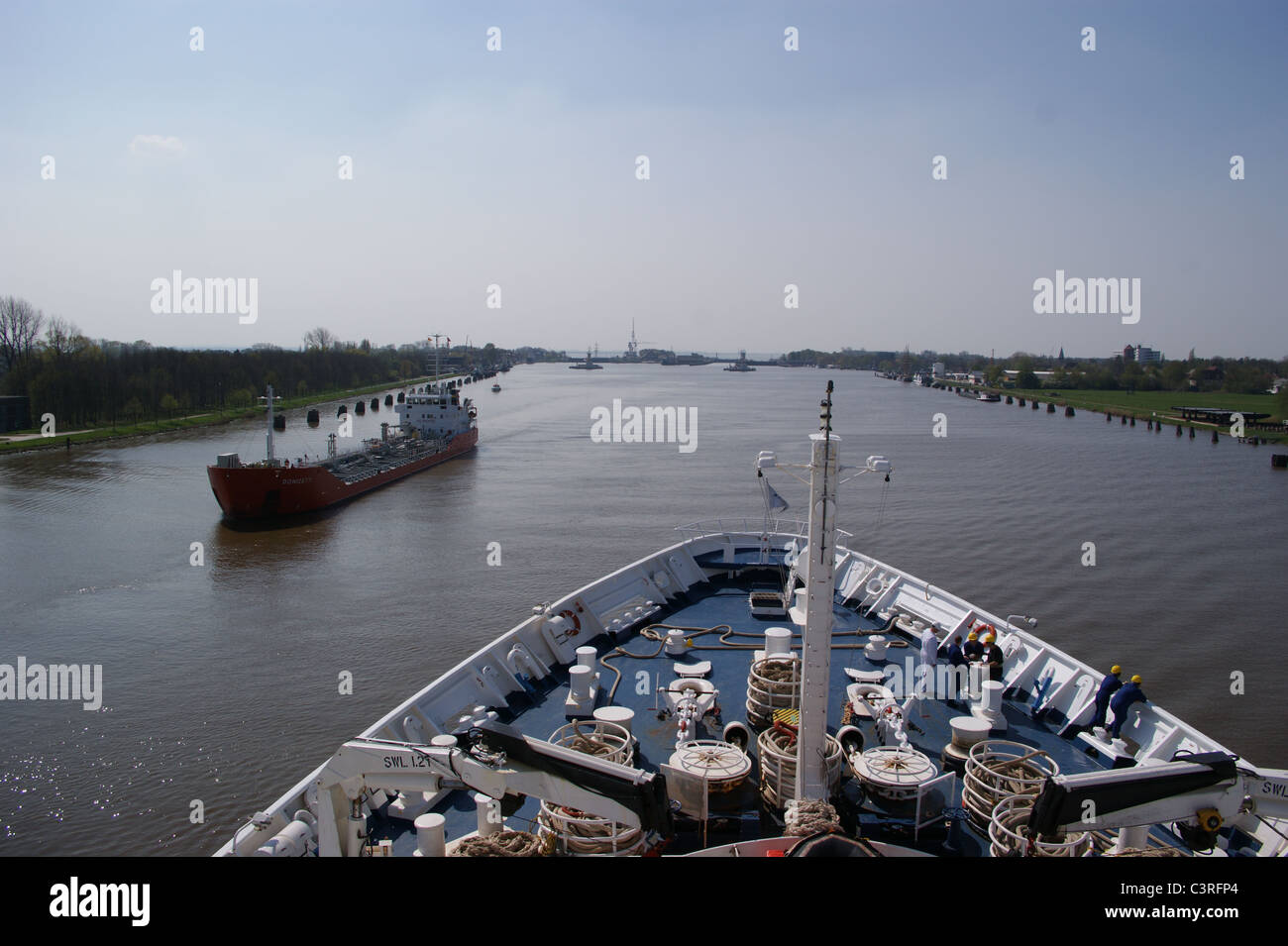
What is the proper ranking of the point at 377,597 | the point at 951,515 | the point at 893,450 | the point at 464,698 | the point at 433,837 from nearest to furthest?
the point at 433,837
the point at 464,698
the point at 377,597
the point at 951,515
the point at 893,450

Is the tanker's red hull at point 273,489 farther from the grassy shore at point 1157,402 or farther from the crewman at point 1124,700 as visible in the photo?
the grassy shore at point 1157,402

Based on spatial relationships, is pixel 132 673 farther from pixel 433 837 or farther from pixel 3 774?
pixel 433 837

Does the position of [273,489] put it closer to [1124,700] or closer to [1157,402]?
[1124,700]
